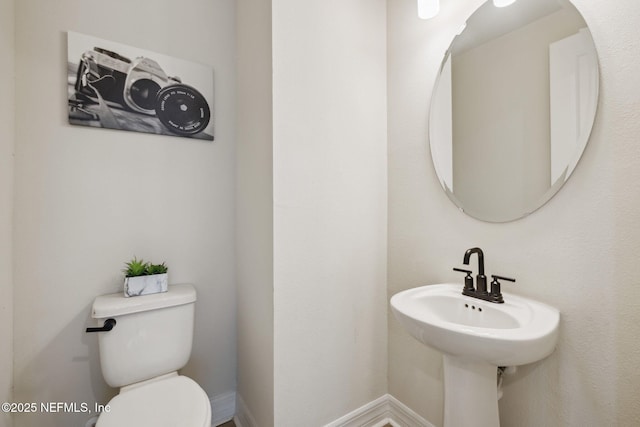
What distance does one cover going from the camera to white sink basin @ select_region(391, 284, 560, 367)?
2.41 ft

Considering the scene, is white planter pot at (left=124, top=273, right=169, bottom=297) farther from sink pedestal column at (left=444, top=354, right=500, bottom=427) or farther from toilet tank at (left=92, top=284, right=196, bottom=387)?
sink pedestal column at (left=444, top=354, right=500, bottom=427)

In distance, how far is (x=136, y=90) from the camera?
1319mm

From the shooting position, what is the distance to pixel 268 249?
1172 millimetres

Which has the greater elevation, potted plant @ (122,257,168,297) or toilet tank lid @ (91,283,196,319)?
potted plant @ (122,257,168,297)

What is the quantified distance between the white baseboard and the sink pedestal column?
1.55 feet

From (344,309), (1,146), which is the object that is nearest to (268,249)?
(344,309)

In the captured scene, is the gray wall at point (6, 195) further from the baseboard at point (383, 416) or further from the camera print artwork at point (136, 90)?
the baseboard at point (383, 416)

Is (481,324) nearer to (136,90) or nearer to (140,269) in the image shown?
(140,269)

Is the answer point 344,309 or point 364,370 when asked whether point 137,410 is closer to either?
point 344,309

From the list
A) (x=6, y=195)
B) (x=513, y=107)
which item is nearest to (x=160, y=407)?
(x=6, y=195)

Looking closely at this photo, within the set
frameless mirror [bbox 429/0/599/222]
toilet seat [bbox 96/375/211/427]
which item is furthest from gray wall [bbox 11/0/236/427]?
frameless mirror [bbox 429/0/599/222]

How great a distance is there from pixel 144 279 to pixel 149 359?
35cm

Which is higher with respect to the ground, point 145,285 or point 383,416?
point 145,285

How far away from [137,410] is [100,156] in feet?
3.62
